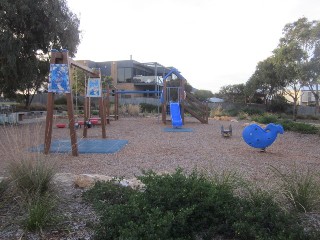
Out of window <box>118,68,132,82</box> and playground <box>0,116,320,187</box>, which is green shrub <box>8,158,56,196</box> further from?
A: window <box>118,68,132,82</box>

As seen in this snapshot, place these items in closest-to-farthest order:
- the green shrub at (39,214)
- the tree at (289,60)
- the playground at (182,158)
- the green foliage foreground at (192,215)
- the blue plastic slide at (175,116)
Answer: the green foliage foreground at (192,215), the green shrub at (39,214), the playground at (182,158), the blue plastic slide at (175,116), the tree at (289,60)

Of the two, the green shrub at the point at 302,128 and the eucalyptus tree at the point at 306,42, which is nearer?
the green shrub at the point at 302,128

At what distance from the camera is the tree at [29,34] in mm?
13984

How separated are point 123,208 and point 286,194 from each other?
1.90 m

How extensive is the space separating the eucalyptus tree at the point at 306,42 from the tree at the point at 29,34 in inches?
514

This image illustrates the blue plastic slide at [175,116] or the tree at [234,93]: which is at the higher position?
the tree at [234,93]

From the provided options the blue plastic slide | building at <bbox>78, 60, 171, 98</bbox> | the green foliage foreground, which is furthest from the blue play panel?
building at <bbox>78, 60, 171, 98</bbox>

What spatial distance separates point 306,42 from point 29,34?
18306mm

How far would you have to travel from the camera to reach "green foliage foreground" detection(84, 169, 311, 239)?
2.82 meters

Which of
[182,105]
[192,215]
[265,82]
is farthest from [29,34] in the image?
[265,82]

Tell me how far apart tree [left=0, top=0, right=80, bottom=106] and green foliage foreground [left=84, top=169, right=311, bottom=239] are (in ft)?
42.3

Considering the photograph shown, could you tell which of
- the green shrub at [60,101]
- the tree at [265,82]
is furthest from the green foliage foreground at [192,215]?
the green shrub at [60,101]

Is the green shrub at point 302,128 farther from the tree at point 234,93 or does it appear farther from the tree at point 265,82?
the tree at point 234,93

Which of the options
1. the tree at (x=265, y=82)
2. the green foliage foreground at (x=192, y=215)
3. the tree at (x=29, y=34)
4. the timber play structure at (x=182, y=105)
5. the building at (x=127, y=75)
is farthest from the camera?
the building at (x=127, y=75)
